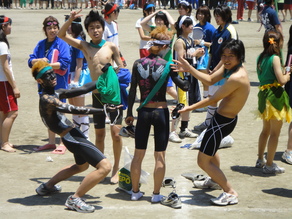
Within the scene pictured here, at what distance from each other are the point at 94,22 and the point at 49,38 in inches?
60.8

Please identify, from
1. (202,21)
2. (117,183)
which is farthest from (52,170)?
(202,21)

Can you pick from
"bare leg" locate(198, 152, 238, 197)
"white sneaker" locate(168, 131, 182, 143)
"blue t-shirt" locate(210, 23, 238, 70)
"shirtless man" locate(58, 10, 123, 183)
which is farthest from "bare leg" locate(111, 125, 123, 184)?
"blue t-shirt" locate(210, 23, 238, 70)

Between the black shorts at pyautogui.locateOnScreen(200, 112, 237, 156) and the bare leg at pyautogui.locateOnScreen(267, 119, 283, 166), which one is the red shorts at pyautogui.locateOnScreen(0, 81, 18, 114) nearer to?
the black shorts at pyautogui.locateOnScreen(200, 112, 237, 156)

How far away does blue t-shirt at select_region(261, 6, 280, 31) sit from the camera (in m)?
12.1

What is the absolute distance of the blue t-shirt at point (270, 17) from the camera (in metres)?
12.1

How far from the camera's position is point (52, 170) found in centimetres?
749

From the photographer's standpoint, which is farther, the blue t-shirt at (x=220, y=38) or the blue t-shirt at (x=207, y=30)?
the blue t-shirt at (x=207, y=30)

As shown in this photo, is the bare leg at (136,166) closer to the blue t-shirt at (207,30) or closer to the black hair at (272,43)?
the black hair at (272,43)

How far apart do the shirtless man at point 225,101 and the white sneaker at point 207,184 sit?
0.49m

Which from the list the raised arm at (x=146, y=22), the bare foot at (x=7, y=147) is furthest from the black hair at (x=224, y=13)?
the bare foot at (x=7, y=147)

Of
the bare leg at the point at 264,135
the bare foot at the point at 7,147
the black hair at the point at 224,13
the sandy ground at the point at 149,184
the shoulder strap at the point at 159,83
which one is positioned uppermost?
the black hair at the point at 224,13

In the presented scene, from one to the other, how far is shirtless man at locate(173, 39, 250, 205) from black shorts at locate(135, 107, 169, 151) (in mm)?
364

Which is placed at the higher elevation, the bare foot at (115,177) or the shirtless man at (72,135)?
the shirtless man at (72,135)

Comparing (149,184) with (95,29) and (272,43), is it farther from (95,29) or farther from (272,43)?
(272,43)
